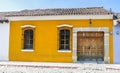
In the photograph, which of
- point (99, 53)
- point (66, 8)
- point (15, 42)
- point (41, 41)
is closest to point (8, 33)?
point (15, 42)

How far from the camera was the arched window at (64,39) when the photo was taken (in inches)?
992

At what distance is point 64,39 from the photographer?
25.3m

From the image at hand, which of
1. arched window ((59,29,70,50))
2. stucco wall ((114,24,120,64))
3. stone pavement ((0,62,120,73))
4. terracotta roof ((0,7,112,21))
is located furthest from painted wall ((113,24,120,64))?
arched window ((59,29,70,50))

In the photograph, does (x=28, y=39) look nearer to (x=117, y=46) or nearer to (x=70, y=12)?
(x=70, y=12)

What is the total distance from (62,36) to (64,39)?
28 centimetres

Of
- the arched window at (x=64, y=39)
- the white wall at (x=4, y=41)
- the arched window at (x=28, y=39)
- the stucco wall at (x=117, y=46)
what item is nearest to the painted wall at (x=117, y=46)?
the stucco wall at (x=117, y=46)

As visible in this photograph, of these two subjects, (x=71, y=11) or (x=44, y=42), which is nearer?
(x=44, y=42)

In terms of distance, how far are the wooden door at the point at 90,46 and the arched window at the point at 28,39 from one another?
12.6ft

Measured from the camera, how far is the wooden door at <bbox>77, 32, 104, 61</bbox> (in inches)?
971

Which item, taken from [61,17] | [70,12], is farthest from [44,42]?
[70,12]

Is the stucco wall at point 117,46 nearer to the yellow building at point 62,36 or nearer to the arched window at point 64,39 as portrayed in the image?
the yellow building at point 62,36

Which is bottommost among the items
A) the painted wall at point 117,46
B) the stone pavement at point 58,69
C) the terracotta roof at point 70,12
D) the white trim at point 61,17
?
the stone pavement at point 58,69

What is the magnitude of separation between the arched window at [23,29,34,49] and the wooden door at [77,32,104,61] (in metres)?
3.85

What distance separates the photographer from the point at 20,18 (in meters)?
26.0
